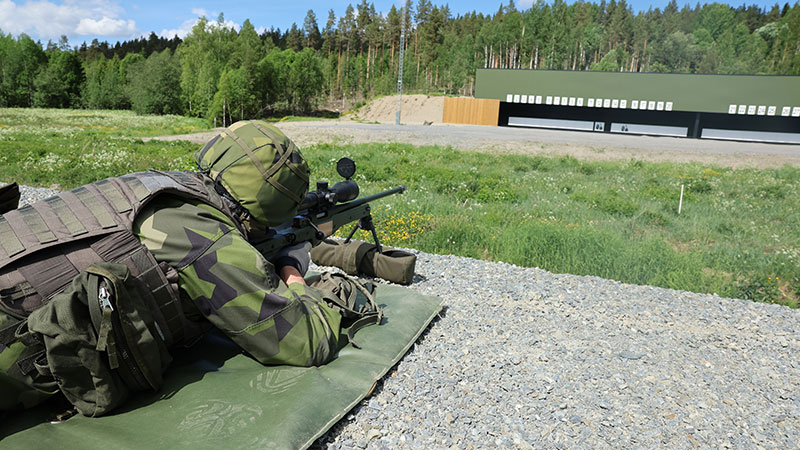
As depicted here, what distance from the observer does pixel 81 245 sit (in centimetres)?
260

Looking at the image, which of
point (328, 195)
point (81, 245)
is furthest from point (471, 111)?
point (81, 245)

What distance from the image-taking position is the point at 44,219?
8.52 ft

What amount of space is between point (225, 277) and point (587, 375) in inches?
103

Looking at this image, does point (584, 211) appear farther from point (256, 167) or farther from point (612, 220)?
point (256, 167)

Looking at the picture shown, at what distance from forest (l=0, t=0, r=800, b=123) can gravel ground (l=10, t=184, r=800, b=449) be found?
2112 inches

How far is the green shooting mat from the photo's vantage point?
2.55 meters

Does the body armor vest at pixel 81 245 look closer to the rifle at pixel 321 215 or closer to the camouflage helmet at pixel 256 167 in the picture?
the camouflage helmet at pixel 256 167

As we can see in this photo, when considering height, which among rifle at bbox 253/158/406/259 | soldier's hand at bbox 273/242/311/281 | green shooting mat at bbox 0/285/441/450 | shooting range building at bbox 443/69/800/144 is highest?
shooting range building at bbox 443/69/800/144

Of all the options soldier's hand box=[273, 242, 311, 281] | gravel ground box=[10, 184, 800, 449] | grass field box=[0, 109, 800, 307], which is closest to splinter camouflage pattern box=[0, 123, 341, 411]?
soldier's hand box=[273, 242, 311, 281]

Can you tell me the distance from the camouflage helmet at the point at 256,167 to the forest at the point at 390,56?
54.2 meters

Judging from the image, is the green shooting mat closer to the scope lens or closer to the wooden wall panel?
the scope lens

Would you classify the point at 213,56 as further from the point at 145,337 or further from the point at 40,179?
the point at 145,337

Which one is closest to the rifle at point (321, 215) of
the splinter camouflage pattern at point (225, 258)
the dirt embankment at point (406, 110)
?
the splinter camouflage pattern at point (225, 258)

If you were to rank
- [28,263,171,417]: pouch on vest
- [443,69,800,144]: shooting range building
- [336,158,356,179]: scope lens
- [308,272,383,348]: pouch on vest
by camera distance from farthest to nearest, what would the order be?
[443,69,800,144]: shooting range building < [336,158,356,179]: scope lens < [308,272,383,348]: pouch on vest < [28,263,171,417]: pouch on vest
